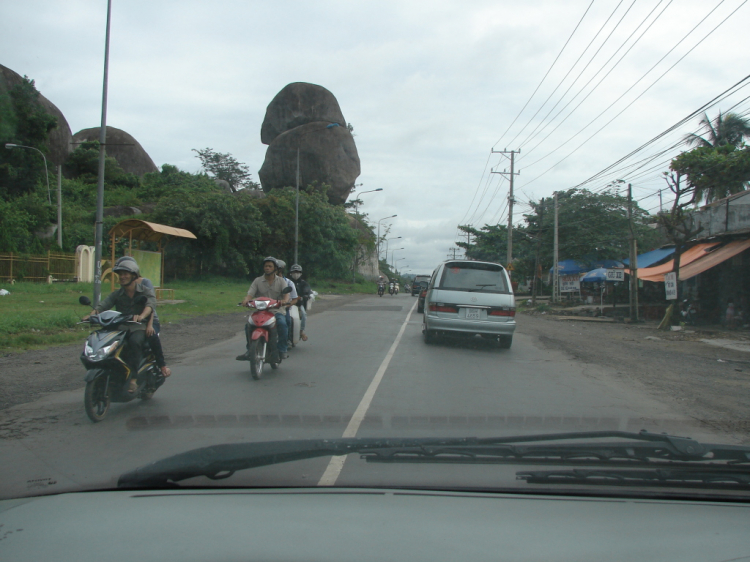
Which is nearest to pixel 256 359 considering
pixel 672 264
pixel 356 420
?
pixel 356 420

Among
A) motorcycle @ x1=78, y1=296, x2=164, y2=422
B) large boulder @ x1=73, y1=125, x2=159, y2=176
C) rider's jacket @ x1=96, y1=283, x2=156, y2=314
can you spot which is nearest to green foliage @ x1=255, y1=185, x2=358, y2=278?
large boulder @ x1=73, y1=125, x2=159, y2=176

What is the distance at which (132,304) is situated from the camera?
257 inches

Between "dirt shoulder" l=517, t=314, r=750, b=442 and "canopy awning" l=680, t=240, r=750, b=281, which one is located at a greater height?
"canopy awning" l=680, t=240, r=750, b=281

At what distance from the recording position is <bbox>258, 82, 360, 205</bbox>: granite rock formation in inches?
2355

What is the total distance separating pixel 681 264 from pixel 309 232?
26.7 m

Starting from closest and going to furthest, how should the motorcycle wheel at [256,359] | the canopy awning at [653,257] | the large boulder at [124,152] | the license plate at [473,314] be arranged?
the motorcycle wheel at [256,359], the license plate at [473,314], the canopy awning at [653,257], the large boulder at [124,152]

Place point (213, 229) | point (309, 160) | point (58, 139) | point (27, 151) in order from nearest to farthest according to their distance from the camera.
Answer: point (27, 151) < point (213, 229) < point (58, 139) < point (309, 160)

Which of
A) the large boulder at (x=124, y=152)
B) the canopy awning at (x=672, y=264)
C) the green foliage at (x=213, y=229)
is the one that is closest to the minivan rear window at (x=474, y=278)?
the canopy awning at (x=672, y=264)

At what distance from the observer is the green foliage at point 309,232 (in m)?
42.2

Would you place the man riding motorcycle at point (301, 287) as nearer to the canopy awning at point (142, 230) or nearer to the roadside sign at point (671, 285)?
the canopy awning at point (142, 230)

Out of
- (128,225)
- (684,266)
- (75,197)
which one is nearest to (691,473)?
(684,266)

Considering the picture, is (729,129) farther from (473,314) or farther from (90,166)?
(90,166)

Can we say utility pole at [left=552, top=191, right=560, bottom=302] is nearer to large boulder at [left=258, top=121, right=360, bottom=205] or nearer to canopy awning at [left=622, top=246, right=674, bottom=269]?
canopy awning at [left=622, top=246, right=674, bottom=269]

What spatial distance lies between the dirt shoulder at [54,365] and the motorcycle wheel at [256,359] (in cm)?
221
